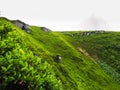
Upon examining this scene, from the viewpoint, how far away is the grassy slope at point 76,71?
6144cm

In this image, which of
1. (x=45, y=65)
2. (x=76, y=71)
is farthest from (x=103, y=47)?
(x=45, y=65)

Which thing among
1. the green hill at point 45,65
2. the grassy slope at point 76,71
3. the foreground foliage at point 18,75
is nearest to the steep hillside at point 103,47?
the green hill at point 45,65

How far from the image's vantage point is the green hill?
2894 centimetres

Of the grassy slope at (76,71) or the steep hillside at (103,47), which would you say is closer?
the grassy slope at (76,71)

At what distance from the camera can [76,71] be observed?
69688mm

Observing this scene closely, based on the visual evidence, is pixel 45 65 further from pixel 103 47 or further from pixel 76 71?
pixel 103 47

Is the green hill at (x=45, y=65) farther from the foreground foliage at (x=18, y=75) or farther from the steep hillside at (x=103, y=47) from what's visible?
the steep hillside at (x=103, y=47)

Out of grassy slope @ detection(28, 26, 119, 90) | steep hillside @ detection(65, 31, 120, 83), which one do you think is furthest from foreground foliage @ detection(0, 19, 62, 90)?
steep hillside @ detection(65, 31, 120, 83)

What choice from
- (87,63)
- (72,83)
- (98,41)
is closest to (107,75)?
(87,63)

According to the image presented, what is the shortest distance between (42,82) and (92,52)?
7031cm

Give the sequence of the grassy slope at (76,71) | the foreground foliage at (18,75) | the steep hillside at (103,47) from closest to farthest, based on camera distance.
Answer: the foreground foliage at (18,75)
the grassy slope at (76,71)
the steep hillside at (103,47)

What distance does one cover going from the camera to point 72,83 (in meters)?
60.2

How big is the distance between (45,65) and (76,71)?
121ft

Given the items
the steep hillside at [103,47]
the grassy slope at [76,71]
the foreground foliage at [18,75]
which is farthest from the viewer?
the steep hillside at [103,47]
